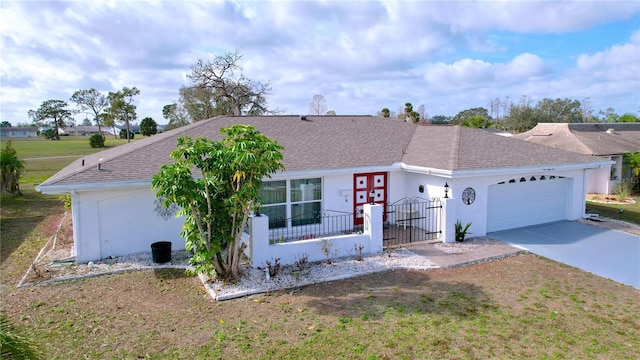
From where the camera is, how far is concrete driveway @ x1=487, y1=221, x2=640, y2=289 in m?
11.5

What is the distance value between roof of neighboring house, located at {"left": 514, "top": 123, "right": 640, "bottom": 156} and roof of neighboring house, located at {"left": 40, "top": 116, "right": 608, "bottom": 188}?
956 cm

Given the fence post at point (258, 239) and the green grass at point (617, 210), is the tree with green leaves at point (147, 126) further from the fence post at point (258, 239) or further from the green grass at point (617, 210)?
the green grass at point (617, 210)

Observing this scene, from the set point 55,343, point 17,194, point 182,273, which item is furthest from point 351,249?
point 17,194

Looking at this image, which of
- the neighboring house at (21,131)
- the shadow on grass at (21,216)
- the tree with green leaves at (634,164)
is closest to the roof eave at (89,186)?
the shadow on grass at (21,216)

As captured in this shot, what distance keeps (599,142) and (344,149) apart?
64.4 feet

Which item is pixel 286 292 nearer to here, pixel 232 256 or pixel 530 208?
pixel 232 256

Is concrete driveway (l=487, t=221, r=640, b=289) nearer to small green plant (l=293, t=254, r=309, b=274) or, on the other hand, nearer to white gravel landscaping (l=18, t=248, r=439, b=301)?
white gravel landscaping (l=18, t=248, r=439, b=301)

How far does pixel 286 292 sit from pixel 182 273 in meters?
3.18

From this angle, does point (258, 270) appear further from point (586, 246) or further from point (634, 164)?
point (634, 164)

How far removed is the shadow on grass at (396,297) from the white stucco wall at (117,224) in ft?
18.3

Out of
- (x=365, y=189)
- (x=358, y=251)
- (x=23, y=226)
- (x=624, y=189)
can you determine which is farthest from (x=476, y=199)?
(x=23, y=226)

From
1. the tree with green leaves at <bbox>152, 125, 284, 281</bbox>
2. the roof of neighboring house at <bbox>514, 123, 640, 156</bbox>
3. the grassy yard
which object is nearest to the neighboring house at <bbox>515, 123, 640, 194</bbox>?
the roof of neighboring house at <bbox>514, 123, 640, 156</bbox>

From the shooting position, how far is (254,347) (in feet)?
24.3

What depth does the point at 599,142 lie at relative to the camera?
86.4 feet
